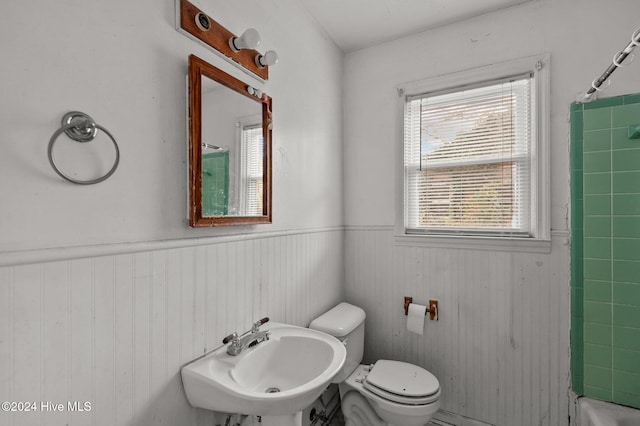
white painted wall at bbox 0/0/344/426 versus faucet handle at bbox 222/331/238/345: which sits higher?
white painted wall at bbox 0/0/344/426

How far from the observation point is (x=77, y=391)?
74 centimetres

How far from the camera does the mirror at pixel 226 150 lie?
1.04 meters

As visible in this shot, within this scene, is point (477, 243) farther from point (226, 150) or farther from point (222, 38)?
point (222, 38)

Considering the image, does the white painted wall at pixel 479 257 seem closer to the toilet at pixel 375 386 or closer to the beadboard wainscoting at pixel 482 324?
the beadboard wainscoting at pixel 482 324

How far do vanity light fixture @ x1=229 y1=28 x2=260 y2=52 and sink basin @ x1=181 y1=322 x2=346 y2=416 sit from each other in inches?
47.5

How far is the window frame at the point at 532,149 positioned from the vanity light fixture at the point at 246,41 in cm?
126

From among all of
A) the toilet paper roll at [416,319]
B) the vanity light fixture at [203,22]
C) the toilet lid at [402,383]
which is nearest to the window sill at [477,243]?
the toilet paper roll at [416,319]

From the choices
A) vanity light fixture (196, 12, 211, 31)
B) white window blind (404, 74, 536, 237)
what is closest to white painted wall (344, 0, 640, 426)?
white window blind (404, 74, 536, 237)

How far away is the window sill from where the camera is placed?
1.70m

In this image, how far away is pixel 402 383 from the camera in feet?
5.32

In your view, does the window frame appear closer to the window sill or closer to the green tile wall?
the window sill

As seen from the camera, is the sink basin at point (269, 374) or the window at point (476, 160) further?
the window at point (476, 160)

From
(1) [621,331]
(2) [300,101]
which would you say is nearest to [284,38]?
(2) [300,101]

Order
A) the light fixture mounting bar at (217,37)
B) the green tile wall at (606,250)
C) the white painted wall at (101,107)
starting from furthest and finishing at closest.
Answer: the green tile wall at (606,250) < the light fixture mounting bar at (217,37) < the white painted wall at (101,107)
